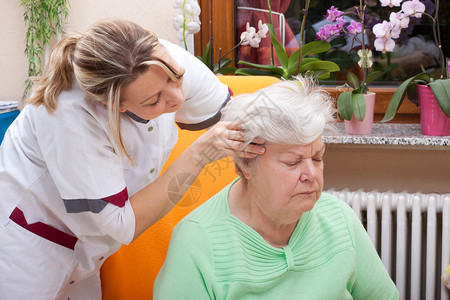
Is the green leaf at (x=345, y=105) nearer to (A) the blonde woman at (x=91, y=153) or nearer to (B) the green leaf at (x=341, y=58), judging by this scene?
(B) the green leaf at (x=341, y=58)

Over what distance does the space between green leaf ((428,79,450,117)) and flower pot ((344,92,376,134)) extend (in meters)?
0.27

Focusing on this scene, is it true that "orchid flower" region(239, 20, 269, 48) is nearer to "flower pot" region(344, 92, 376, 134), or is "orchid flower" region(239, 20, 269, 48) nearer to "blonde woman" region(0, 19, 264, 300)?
"flower pot" region(344, 92, 376, 134)

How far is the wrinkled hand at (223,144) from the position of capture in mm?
1271

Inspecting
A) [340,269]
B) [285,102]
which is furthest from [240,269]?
[285,102]

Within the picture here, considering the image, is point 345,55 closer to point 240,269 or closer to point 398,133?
point 398,133

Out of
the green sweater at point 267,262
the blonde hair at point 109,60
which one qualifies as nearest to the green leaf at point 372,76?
the green sweater at point 267,262

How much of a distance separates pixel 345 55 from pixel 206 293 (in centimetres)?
170

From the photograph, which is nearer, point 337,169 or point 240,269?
point 240,269

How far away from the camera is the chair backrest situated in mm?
1845

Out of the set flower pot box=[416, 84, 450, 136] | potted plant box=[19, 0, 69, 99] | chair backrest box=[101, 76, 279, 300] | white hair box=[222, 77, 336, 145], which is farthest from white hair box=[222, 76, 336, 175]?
potted plant box=[19, 0, 69, 99]

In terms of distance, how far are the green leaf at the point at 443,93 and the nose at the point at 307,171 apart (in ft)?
3.47

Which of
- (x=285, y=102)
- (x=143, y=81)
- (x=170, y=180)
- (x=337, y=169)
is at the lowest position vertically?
(x=337, y=169)

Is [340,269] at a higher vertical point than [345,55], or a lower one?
lower

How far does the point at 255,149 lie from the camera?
4.33 feet
